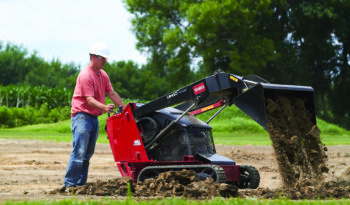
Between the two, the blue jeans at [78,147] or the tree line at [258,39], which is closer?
the blue jeans at [78,147]

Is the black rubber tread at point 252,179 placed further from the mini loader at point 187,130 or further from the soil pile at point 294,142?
the soil pile at point 294,142

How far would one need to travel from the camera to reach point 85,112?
7426 millimetres

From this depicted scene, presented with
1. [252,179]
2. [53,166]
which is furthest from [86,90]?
[53,166]

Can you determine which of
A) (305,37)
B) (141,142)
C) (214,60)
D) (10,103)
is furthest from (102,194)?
(305,37)

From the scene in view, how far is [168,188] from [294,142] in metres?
1.82

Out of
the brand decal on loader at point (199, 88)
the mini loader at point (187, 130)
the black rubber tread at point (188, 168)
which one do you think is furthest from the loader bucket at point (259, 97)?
the black rubber tread at point (188, 168)

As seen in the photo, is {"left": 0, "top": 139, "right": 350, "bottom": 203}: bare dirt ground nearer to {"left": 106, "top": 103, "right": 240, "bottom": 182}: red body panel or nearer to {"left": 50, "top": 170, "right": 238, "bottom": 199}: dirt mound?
{"left": 50, "top": 170, "right": 238, "bottom": 199}: dirt mound

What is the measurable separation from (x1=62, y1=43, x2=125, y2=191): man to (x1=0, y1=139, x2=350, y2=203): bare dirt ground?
20.6 inches

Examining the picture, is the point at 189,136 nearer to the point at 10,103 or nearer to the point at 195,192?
the point at 195,192

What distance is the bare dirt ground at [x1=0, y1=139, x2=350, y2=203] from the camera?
27.4 feet

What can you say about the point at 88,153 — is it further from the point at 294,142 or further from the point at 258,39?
the point at 258,39

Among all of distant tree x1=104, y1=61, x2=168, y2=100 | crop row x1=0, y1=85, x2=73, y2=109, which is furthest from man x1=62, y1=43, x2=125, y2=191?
distant tree x1=104, y1=61, x2=168, y2=100

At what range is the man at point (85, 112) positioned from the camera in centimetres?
734

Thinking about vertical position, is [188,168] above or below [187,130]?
below
